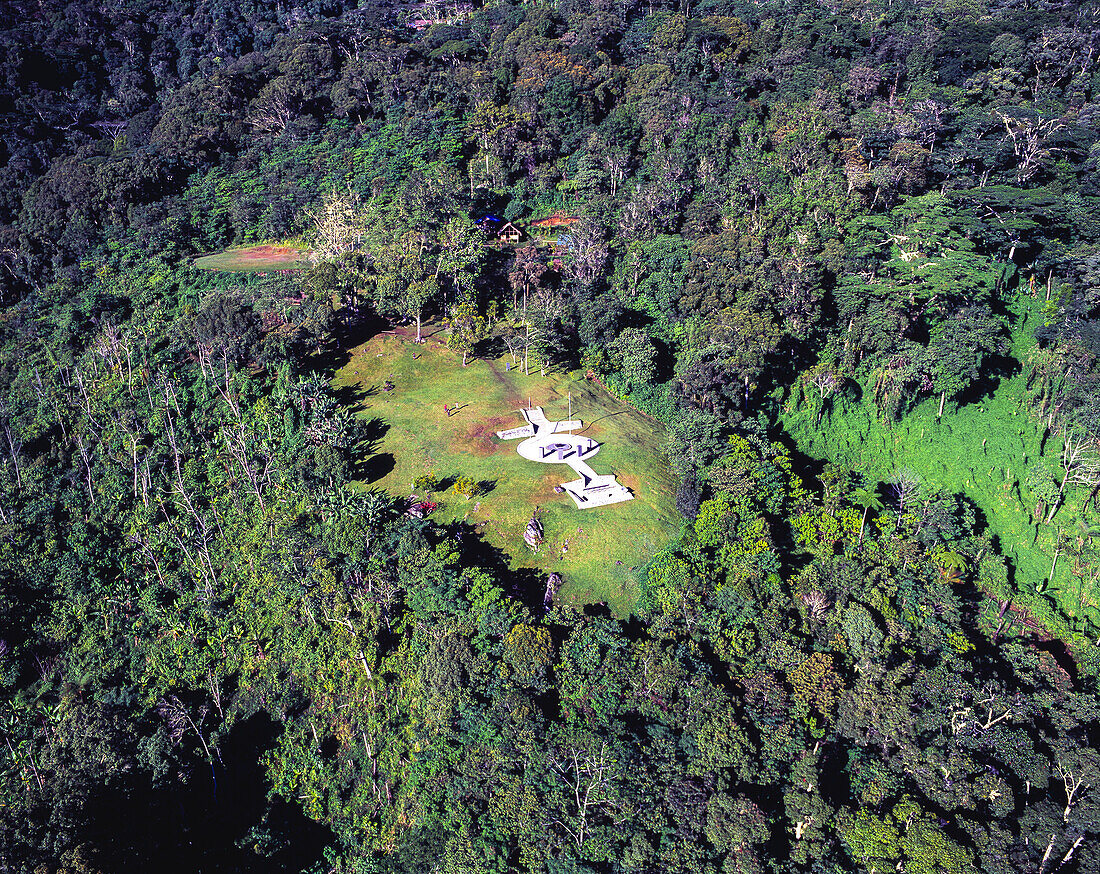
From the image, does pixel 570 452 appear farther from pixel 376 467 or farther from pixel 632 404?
pixel 376 467

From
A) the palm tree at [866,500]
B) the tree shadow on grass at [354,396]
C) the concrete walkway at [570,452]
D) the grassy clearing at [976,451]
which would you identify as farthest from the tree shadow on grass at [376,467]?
the palm tree at [866,500]

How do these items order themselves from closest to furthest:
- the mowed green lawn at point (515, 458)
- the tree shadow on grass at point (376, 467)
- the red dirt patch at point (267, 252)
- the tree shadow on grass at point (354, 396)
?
the mowed green lawn at point (515, 458)
the tree shadow on grass at point (376, 467)
the tree shadow on grass at point (354, 396)
the red dirt patch at point (267, 252)

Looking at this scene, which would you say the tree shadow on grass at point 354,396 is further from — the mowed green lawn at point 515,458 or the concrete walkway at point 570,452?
the concrete walkway at point 570,452

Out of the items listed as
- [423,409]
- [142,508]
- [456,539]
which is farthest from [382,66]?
[456,539]

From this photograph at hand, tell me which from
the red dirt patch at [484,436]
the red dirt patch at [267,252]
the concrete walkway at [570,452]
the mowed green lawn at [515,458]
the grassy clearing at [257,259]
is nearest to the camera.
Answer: the mowed green lawn at [515,458]

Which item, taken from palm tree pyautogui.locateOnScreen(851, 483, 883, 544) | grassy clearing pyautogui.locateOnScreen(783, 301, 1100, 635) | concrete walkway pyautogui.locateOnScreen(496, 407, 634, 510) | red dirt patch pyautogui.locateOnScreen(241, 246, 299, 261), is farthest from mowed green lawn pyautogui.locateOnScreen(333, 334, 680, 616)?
red dirt patch pyautogui.locateOnScreen(241, 246, 299, 261)

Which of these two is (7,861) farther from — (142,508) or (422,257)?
(422,257)

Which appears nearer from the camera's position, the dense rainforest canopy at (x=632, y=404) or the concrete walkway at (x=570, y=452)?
the dense rainforest canopy at (x=632, y=404)
